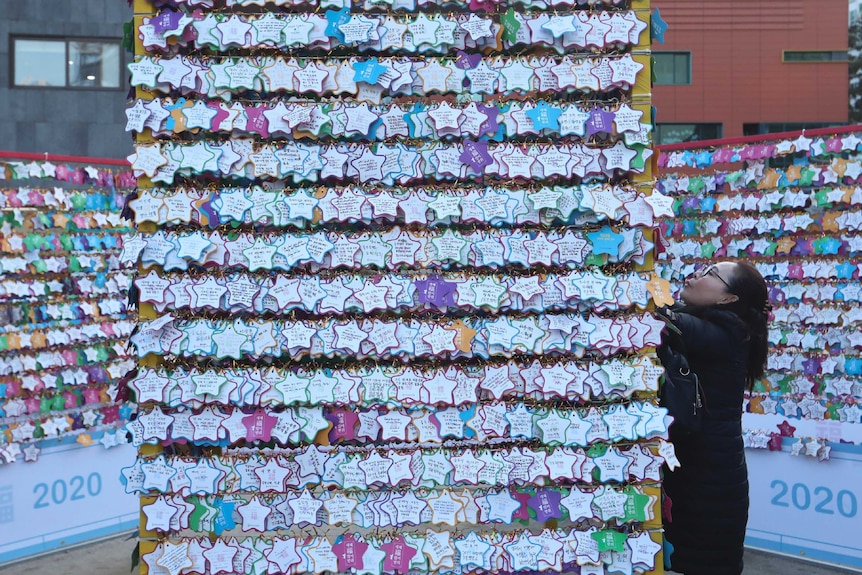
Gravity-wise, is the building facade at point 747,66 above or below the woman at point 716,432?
above

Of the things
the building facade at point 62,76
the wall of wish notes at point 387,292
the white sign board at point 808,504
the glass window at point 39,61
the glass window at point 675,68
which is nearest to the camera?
the wall of wish notes at point 387,292

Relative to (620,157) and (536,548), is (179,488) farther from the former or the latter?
(620,157)

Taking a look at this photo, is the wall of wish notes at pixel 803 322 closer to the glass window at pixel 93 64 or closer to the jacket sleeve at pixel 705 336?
the jacket sleeve at pixel 705 336

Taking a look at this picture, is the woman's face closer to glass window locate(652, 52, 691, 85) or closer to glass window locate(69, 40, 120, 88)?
glass window locate(69, 40, 120, 88)

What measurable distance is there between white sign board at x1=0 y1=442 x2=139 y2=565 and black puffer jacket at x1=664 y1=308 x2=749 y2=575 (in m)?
4.41

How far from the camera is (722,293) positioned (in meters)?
3.73

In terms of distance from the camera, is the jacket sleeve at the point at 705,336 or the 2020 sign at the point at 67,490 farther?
the 2020 sign at the point at 67,490

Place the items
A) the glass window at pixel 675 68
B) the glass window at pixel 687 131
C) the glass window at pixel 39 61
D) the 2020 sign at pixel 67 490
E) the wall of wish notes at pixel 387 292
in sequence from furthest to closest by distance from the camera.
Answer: the glass window at pixel 687 131, the glass window at pixel 675 68, the glass window at pixel 39 61, the 2020 sign at pixel 67 490, the wall of wish notes at pixel 387 292

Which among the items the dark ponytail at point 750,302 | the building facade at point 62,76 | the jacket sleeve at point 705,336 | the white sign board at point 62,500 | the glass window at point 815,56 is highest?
the glass window at point 815,56

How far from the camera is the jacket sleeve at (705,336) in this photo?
3.67m

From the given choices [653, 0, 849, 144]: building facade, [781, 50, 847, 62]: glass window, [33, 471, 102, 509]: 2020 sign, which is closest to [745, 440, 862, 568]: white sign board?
[33, 471, 102, 509]: 2020 sign

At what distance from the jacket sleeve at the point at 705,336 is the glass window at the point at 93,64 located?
583 inches

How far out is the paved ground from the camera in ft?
18.7

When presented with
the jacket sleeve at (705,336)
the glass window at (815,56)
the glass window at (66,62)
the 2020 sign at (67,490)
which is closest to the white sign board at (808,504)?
the jacket sleeve at (705,336)
